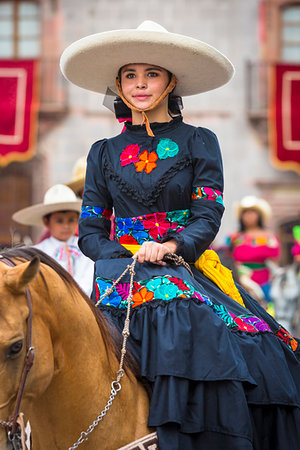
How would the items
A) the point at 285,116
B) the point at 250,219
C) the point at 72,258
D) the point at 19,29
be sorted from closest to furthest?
the point at 72,258 → the point at 250,219 → the point at 285,116 → the point at 19,29

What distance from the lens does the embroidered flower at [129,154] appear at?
312cm

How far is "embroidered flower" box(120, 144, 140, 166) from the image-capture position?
10.3 ft

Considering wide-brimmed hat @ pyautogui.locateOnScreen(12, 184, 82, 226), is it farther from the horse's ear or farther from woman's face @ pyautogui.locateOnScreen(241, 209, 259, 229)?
woman's face @ pyautogui.locateOnScreen(241, 209, 259, 229)

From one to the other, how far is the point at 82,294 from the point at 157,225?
1.69 ft

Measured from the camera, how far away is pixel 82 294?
2.67 meters

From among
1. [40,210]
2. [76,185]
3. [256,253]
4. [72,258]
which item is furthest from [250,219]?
[72,258]

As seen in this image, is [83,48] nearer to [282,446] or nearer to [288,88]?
[282,446]

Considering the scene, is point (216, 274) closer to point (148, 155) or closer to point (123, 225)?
point (123, 225)

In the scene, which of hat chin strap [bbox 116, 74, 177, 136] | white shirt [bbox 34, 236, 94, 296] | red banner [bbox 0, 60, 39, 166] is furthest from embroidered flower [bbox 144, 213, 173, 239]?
red banner [bbox 0, 60, 39, 166]

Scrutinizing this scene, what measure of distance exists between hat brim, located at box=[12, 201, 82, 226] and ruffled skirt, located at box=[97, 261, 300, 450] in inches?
129

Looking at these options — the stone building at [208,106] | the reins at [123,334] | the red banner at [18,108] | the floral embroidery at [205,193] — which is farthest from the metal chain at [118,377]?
the stone building at [208,106]

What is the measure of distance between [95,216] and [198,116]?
1501cm

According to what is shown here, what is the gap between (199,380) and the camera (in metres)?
2.65

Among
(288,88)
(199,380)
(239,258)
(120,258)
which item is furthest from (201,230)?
(288,88)
